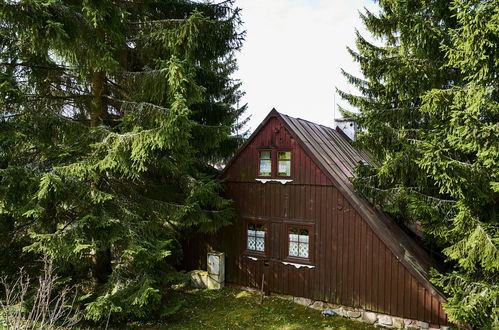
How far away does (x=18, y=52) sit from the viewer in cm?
848

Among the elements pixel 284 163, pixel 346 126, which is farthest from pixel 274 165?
pixel 346 126

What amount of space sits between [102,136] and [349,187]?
→ 22.5ft

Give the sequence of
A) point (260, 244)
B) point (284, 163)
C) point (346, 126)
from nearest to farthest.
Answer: point (284, 163) → point (260, 244) → point (346, 126)

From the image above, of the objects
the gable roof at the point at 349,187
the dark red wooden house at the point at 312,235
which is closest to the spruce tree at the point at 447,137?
the gable roof at the point at 349,187

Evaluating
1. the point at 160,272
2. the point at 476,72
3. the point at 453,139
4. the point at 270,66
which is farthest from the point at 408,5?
the point at 270,66

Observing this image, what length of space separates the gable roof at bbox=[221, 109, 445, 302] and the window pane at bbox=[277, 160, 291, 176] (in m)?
0.79

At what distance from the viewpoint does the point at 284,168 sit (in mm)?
10875

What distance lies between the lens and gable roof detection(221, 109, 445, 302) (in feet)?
29.0

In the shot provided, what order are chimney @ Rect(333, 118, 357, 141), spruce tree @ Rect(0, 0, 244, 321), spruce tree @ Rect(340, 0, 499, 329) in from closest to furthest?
spruce tree @ Rect(340, 0, 499, 329)
spruce tree @ Rect(0, 0, 244, 321)
chimney @ Rect(333, 118, 357, 141)

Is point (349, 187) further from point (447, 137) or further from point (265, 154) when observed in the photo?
point (447, 137)

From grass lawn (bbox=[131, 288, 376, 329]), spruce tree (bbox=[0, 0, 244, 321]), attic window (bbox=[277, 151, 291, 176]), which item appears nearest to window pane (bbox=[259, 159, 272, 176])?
attic window (bbox=[277, 151, 291, 176])

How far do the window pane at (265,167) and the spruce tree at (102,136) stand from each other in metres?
1.69

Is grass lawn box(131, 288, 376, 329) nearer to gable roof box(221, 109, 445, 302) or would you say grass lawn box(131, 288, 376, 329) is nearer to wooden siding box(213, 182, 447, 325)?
wooden siding box(213, 182, 447, 325)

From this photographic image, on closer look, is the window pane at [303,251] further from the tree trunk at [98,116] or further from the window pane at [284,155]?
the tree trunk at [98,116]
